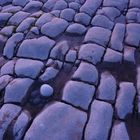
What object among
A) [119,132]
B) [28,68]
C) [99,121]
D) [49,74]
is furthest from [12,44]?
[119,132]

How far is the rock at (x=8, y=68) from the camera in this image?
294 cm

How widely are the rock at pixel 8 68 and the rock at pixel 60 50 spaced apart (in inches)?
15.8

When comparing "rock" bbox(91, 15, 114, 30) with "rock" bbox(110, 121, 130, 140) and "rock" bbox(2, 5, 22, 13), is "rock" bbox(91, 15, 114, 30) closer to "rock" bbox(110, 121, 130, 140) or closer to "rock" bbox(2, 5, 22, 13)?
"rock" bbox(2, 5, 22, 13)

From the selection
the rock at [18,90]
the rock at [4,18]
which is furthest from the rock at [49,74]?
the rock at [4,18]

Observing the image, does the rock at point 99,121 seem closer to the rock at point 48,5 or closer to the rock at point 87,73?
the rock at point 87,73

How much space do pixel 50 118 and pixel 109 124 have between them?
474 millimetres

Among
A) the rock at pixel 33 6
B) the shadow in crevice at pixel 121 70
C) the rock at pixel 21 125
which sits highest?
the rock at pixel 33 6

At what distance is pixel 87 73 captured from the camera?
286 cm

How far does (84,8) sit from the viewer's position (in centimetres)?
369

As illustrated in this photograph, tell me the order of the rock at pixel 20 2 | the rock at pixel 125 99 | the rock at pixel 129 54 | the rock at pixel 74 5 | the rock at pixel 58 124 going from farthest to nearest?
the rock at pixel 20 2 → the rock at pixel 74 5 → the rock at pixel 129 54 → the rock at pixel 125 99 → the rock at pixel 58 124

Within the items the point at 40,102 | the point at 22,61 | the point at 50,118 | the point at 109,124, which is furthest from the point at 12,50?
the point at 109,124

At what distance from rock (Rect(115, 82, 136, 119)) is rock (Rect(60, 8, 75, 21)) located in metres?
1.14

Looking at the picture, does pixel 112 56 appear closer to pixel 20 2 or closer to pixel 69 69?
pixel 69 69

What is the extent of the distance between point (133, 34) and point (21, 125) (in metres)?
1.62
